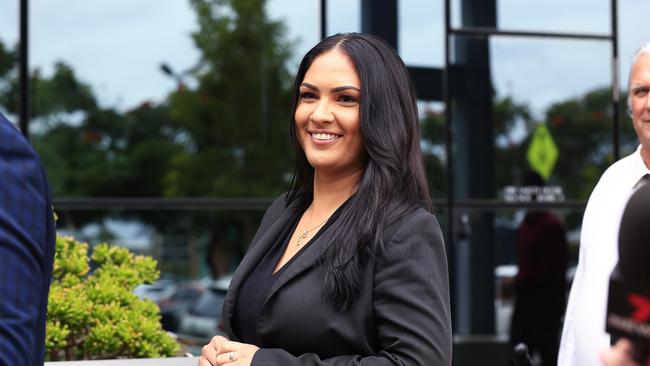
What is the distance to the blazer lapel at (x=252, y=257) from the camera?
2273 mm

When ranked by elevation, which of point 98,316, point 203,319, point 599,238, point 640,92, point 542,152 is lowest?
point 203,319

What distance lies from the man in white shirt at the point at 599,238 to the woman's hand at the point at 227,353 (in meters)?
Answer: 1.06

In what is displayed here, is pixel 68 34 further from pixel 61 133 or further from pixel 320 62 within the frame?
pixel 320 62

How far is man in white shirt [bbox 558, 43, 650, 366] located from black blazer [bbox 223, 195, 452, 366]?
0.81 m

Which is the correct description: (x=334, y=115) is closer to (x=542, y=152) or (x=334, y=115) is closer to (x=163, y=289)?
(x=163, y=289)

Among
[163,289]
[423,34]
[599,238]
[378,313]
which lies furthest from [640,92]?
[163,289]

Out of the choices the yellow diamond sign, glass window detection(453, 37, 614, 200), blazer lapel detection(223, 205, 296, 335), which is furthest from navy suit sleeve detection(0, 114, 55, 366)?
the yellow diamond sign

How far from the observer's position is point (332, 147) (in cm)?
223

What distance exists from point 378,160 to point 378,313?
0.35m

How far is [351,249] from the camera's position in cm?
206

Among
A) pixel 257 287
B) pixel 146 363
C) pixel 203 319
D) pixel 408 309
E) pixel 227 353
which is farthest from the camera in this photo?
pixel 203 319

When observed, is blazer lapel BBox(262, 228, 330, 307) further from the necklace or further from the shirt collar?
the shirt collar

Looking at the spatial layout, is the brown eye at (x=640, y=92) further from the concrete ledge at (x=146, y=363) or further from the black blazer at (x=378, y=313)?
the concrete ledge at (x=146, y=363)

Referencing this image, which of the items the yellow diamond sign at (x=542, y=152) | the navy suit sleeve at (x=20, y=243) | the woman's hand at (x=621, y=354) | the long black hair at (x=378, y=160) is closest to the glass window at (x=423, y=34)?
the yellow diamond sign at (x=542, y=152)
